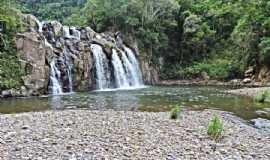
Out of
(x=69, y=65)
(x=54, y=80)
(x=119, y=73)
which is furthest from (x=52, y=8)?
(x=54, y=80)

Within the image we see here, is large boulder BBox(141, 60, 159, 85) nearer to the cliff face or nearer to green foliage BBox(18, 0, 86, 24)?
the cliff face

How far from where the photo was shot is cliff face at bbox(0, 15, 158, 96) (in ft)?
80.4

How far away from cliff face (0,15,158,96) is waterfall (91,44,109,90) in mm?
331

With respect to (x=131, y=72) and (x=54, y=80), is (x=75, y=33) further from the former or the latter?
(x=54, y=80)

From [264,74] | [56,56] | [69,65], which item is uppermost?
[56,56]

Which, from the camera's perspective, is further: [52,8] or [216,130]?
[52,8]

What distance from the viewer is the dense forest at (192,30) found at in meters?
Result: 36.1

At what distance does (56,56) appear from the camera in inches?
1096

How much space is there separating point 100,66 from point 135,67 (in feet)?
21.4

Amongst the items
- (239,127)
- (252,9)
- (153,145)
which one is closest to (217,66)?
(252,9)

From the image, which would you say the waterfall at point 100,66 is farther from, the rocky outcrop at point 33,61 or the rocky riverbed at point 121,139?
the rocky riverbed at point 121,139

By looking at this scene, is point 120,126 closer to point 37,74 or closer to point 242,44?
point 37,74

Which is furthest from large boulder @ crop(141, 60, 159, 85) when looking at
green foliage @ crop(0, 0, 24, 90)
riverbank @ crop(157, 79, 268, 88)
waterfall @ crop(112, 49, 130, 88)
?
green foliage @ crop(0, 0, 24, 90)

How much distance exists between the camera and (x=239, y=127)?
38.5ft
